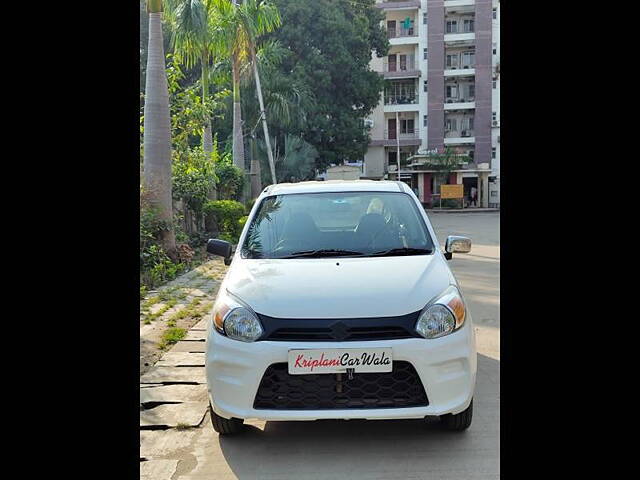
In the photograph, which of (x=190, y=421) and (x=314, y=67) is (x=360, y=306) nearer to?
(x=190, y=421)

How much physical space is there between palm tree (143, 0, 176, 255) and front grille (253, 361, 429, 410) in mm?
8202

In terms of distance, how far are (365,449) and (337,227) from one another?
2026mm

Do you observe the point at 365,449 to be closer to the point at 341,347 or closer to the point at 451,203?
the point at 341,347

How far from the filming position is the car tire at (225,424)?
153 inches

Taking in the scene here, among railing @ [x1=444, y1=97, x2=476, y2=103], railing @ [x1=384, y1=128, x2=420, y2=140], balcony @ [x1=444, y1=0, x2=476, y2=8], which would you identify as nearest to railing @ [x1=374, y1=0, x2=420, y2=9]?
balcony @ [x1=444, y1=0, x2=476, y2=8]

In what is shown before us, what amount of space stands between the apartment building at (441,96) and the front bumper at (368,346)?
45.3m

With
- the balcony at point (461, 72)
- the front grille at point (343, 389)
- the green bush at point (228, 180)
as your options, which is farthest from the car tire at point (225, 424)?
the balcony at point (461, 72)

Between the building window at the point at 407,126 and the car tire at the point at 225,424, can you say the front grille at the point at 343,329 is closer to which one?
the car tire at the point at 225,424

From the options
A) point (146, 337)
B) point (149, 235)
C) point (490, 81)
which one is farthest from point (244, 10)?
point (490, 81)

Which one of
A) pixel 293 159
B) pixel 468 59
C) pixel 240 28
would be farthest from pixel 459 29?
pixel 240 28

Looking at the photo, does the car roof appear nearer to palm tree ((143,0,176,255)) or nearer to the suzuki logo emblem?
the suzuki logo emblem

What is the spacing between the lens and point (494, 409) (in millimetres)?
4375

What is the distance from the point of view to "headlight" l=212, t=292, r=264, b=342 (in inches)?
142

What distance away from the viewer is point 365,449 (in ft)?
12.2
